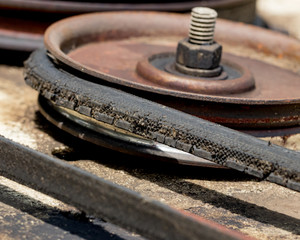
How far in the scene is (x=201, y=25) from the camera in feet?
8.53

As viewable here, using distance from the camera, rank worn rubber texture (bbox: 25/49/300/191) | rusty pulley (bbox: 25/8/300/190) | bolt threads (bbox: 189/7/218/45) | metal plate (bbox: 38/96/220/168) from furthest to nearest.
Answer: bolt threads (bbox: 189/7/218/45) → metal plate (bbox: 38/96/220/168) → rusty pulley (bbox: 25/8/300/190) → worn rubber texture (bbox: 25/49/300/191)

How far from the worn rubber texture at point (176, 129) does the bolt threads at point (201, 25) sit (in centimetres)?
65

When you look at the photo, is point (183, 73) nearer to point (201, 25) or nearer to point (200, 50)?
point (200, 50)

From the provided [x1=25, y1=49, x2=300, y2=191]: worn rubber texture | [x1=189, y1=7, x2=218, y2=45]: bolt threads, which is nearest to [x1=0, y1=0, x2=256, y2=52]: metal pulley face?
[x1=189, y1=7, x2=218, y2=45]: bolt threads

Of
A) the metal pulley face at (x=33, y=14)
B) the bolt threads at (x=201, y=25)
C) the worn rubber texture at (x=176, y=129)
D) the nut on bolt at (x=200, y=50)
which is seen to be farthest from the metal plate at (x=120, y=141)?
the metal pulley face at (x=33, y=14)

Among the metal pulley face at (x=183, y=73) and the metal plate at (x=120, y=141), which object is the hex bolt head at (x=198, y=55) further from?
the metal plate at (x=120, y=141)

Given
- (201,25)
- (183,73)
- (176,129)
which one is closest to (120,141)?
(176,129)

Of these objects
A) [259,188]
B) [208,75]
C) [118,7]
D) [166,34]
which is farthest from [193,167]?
[118,7]

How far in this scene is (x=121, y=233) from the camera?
1.76 m

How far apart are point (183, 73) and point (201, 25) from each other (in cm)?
23

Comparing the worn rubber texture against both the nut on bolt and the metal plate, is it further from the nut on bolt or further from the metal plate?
the nut on bolt

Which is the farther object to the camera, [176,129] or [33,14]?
[33,14]

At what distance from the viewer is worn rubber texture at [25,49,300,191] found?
1727 mm

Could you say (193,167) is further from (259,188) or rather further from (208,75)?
(208,75)
